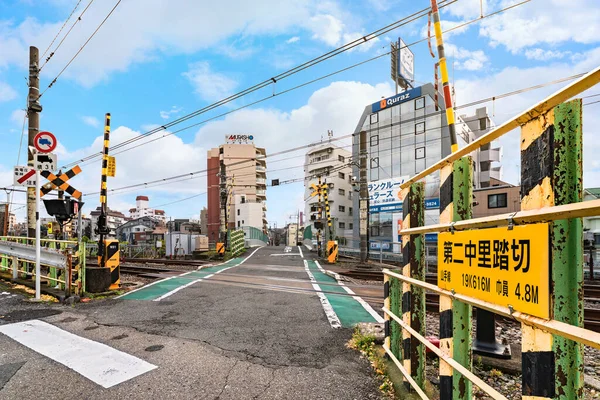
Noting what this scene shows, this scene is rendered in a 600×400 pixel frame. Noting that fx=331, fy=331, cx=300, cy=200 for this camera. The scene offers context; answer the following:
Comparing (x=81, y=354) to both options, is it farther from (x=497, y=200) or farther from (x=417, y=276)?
(x=497, y=200)

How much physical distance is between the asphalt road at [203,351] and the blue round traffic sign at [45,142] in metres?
3.22

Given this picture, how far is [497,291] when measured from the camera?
1.69 metres

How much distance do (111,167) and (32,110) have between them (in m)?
4.78

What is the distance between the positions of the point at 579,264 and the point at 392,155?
36.9 metres

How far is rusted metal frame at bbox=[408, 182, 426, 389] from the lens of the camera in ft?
9.46

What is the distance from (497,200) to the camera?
29328 mm

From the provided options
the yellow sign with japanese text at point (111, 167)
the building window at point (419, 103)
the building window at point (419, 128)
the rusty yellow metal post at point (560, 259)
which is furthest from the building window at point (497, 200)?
the rusty yellow metal post at point (560, 259)

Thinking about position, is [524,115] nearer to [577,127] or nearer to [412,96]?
[577,127]

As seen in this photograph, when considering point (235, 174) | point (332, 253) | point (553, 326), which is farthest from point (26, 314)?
point (235, 174)

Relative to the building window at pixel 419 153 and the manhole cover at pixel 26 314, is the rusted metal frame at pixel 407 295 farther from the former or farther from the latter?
the building window at pixel 419 153

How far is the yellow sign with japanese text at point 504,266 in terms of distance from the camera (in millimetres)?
1399

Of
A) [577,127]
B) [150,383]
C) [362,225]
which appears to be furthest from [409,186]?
[362,225]

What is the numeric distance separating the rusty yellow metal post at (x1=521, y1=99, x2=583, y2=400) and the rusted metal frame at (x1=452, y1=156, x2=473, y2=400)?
68 cm

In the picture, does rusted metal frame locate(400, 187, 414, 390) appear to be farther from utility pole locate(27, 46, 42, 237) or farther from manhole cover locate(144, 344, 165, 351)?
utility pole locate(27, 46, 42, 237)
